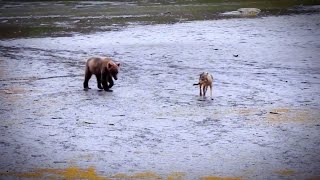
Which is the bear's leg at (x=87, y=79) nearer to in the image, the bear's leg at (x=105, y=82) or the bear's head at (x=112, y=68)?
the bear's leg at (x=105, y=82)

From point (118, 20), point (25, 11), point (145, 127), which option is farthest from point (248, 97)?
point (25, 11)

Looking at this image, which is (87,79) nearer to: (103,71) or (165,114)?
(103,71)

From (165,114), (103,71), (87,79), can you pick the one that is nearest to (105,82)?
(103,71)

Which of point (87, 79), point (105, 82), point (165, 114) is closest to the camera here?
point (165, 114)

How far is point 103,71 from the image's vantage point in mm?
10523

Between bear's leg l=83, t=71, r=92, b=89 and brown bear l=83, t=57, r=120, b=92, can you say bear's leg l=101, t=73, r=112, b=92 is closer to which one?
brown bear l=83, t=57, r=120, b=92

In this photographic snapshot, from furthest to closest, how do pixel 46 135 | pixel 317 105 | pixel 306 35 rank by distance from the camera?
pixel 306 35 < pixel 317 105 < pixel 46 135

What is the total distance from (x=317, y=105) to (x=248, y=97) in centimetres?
122

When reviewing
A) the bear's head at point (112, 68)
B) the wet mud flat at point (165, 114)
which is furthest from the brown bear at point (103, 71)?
the wet mud flat at point (165, 114)

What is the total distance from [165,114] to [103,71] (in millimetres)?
2407

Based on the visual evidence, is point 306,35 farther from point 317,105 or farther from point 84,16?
point 84,16

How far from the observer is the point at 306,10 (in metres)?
25.0

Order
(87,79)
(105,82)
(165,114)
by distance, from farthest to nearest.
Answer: (87,79)
(105,82)
(165,114)

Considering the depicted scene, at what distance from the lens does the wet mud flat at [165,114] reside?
20.9 ft
